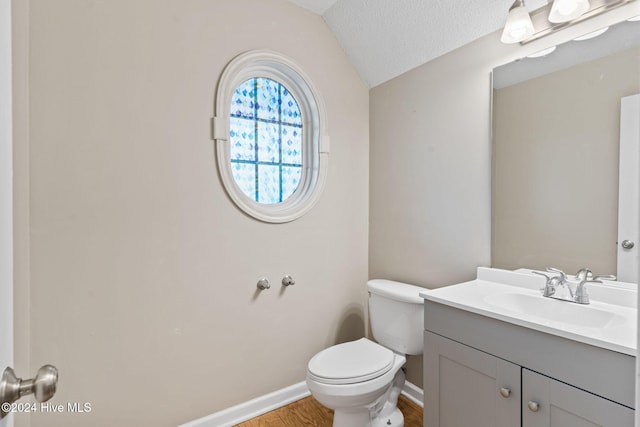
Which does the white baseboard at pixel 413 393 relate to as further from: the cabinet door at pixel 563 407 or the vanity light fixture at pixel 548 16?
the vanity light fixture at pixel 548 16

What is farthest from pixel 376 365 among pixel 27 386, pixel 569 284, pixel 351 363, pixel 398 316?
pixel 27 386

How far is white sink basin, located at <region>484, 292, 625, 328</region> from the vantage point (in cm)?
115

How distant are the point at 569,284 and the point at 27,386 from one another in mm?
1704

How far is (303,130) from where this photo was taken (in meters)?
2.17

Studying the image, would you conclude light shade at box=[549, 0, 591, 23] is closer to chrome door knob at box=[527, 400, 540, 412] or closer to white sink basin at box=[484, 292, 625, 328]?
white sink basin at box=[484, 292, 625, 328]

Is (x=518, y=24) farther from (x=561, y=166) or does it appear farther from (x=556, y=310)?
(x=556, y=310)

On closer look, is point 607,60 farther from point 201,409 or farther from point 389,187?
point 201,409

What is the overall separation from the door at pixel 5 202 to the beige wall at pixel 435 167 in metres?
1.76

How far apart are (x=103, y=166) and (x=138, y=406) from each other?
3.69ft

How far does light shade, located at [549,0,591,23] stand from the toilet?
1.38m

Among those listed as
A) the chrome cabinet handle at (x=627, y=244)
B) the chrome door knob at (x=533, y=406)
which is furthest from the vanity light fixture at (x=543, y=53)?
the chrome door knob at (x=533, y=406)

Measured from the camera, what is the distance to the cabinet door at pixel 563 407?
35.9 inches

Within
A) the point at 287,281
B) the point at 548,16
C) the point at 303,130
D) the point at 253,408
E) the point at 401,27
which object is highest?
the point at 401,27

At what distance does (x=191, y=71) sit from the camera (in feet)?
5.39
